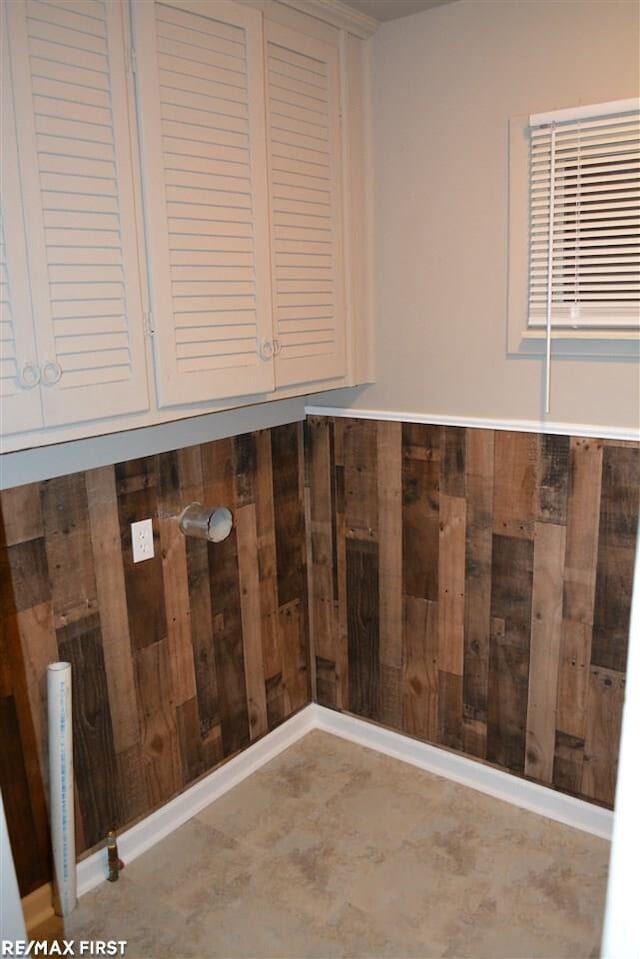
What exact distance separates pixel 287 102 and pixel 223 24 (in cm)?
28

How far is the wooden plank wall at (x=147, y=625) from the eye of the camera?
201 centimetres

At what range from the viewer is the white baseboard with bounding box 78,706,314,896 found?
88.4 inches

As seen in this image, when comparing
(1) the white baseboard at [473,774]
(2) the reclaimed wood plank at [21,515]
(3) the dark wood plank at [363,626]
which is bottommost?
(1) the white baseboard at [473,774]

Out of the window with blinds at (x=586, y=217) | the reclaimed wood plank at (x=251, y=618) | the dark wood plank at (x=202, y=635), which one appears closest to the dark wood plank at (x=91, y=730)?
the dark wood plank at (x=202, y=635)

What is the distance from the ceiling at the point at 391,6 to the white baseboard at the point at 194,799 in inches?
93.1

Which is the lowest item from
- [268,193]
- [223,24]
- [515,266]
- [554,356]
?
[554,356]

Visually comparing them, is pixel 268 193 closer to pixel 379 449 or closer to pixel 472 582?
pixel 379 449

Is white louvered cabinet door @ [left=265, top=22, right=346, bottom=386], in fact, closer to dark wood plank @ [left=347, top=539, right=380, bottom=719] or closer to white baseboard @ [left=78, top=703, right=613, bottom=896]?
dark wood plank @ [left=347, top=539, right=380, bottom=719]

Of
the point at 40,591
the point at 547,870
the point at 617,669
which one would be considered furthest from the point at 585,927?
the point at 40,591

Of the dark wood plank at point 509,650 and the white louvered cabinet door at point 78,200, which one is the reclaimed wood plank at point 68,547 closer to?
the white louvered cabinet door at point 78,200

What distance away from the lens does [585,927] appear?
80.7 inches

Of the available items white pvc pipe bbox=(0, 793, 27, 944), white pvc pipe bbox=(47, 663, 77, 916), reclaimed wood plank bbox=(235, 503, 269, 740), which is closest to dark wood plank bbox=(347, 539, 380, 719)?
reclaimed wood plank bbox=(235, 503, 269, 740)

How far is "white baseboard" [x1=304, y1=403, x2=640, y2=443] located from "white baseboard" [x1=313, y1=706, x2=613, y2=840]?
114cm

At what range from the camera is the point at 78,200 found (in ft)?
5.41
